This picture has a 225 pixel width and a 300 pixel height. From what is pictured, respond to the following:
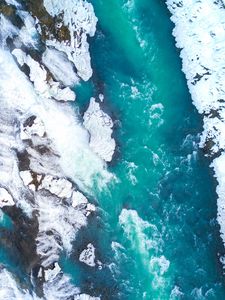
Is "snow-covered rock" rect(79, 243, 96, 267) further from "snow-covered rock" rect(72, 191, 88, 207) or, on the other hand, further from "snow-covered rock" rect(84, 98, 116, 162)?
"snow-covered rock" rect(84, 98, 116, 162)

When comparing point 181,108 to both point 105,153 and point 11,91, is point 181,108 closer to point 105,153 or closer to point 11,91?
point 105,153

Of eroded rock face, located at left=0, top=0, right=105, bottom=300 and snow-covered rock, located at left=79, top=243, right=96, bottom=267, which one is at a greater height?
eroded rock face, located at left=0, top=0, right=105, bottom=300

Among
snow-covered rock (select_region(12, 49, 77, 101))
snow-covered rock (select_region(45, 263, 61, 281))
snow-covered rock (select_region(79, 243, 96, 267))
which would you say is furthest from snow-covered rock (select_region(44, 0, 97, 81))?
snow-covered rock (select_region(45, 263, 61, 281))

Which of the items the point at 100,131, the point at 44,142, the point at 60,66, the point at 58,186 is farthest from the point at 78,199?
the point at 60,66

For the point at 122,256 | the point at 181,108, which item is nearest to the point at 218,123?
the point at 181,108

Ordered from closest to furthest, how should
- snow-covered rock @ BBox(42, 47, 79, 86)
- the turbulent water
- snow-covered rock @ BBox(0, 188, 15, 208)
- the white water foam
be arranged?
snow-covered rock @ BBox(0, 188, 15, 208) < the turbulent water < the white water foam < snow-covered rock @ BBox(42, 47, 79, 86)

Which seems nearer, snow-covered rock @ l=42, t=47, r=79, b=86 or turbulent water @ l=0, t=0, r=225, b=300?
turbulent water @ l=0, t=0, r=225, b=300
